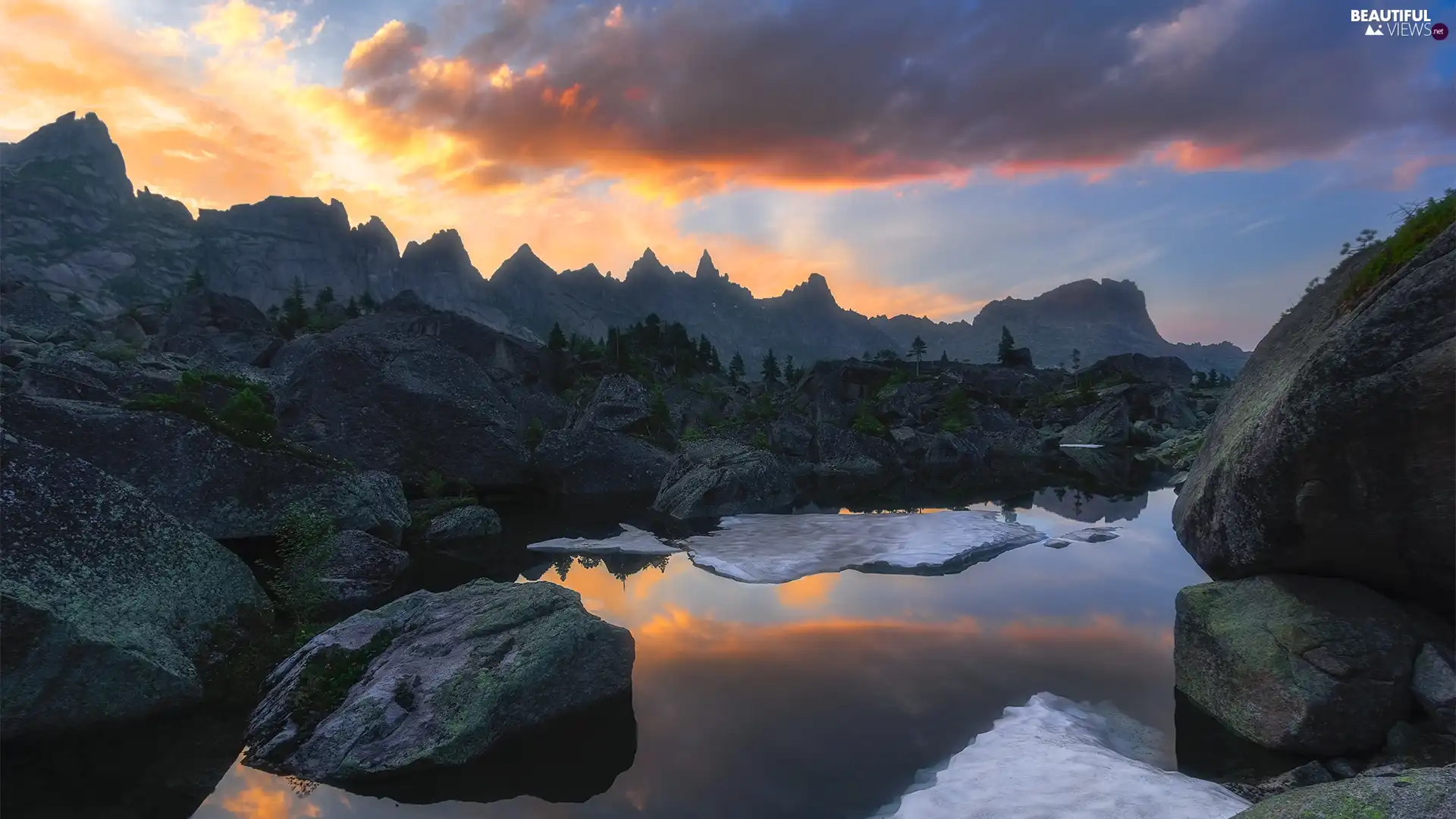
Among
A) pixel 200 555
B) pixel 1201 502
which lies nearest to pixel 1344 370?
pixel 1201 502

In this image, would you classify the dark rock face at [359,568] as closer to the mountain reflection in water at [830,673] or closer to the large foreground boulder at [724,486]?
the mountain reflection in water at [830,673]

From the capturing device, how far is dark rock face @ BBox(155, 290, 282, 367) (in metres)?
73.2

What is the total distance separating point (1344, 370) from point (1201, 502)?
4886 mm

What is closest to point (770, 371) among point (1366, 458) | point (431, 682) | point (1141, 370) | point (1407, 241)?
point (1141, 370)

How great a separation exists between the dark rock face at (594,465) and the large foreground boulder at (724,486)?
5.11m

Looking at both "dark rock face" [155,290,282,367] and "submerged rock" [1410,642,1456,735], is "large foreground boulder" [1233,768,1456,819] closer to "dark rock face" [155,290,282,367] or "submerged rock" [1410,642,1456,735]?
"submerged rock" [1410,642,1456,735]

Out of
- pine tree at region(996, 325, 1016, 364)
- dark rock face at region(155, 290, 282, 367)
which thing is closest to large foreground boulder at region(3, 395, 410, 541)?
dark rock face at region(155, 290, 282, 367)

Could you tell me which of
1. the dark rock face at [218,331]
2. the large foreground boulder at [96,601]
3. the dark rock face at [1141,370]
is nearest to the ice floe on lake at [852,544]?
the large foreground boulder at [96,601]

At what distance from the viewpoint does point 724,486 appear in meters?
35.4

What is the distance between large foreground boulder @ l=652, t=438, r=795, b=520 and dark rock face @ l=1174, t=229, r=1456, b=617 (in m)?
24.3

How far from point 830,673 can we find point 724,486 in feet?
71.4

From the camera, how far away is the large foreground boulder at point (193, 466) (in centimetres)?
2022

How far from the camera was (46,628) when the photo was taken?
33.0ft

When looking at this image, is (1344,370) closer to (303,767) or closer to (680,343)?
(303,767)
